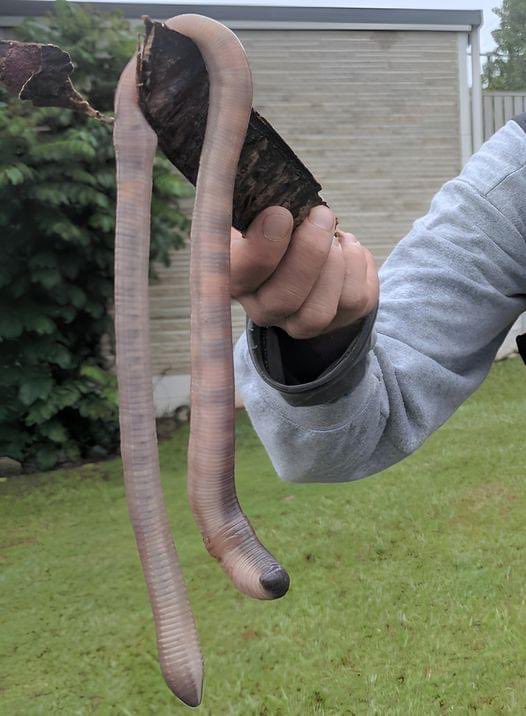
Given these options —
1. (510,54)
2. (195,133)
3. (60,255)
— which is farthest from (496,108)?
(195,133)

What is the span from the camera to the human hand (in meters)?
0.70

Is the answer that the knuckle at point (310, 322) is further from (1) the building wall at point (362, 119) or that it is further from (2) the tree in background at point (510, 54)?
(1) the building wall at point (362, 119)

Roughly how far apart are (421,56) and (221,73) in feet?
25.5

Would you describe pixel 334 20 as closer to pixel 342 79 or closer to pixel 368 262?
pixel 342 79

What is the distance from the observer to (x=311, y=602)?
3.16 meters

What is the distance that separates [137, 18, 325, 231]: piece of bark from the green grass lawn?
2168 mm

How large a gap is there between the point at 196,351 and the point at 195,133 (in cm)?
17

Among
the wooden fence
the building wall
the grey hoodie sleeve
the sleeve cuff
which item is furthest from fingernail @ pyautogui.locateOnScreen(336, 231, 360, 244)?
the wooden fence

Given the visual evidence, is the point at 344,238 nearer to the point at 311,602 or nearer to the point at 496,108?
the point at 311,602

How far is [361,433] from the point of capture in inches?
44.1

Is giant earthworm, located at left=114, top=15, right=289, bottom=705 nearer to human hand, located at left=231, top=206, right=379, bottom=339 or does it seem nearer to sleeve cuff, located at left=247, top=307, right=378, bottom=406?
human hand, located at left=231, top=206, right=379, bottom=339

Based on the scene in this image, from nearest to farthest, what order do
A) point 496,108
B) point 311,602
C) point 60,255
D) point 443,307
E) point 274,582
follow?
1. point 274,582
2. point 443,307
3. point 311,602
4. point 60,255
5. point 496,108

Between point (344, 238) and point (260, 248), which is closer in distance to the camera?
point (260, 248)

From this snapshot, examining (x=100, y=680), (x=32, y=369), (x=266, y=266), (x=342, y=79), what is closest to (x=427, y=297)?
(x=266, y=266)
